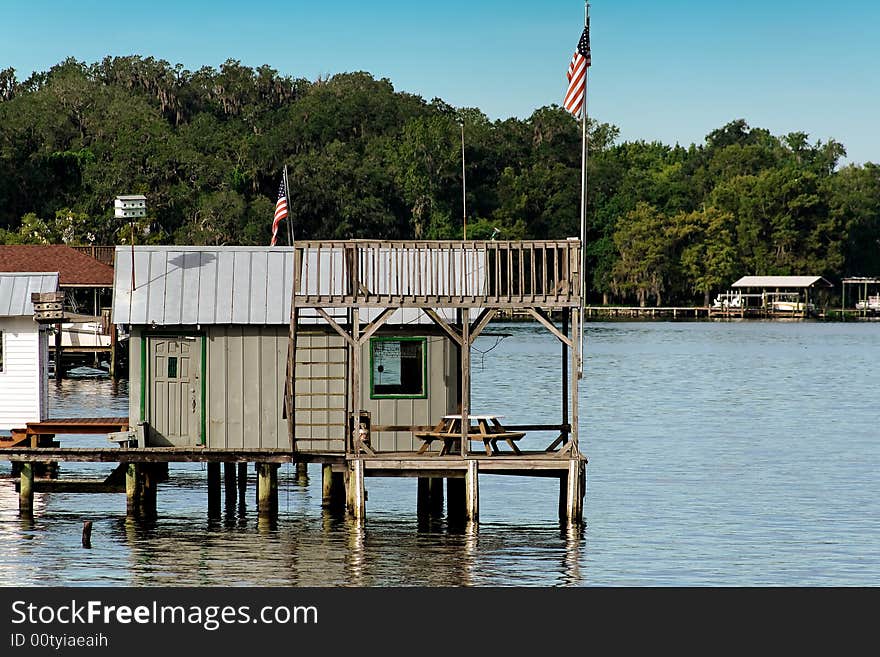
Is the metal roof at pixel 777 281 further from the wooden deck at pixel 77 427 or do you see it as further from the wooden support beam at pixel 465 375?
the wooden support beam at pixel 465 375

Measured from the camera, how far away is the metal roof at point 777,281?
175500mm

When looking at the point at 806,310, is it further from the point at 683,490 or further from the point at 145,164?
the point at 683,490

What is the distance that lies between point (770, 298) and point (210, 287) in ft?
520

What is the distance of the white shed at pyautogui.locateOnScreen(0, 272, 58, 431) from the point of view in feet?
118

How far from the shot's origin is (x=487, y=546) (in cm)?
3241

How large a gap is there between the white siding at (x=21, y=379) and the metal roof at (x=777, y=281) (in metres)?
145

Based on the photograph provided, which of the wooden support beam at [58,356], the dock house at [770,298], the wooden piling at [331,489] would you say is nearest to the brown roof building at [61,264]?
the wooden support beam at [58,356]

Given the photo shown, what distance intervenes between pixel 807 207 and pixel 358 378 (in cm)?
15851

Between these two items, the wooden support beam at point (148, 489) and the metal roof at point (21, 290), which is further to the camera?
the metal roof at point (21, 290)

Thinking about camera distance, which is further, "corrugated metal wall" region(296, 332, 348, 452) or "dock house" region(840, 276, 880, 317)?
"dock house" region(840, 276, 880, 317)

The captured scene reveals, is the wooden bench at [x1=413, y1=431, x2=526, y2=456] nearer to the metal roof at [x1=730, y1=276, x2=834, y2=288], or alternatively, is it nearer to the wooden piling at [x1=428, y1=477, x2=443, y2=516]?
the wooden piling at [x1=428, y1=477, x2=443, y2=516]

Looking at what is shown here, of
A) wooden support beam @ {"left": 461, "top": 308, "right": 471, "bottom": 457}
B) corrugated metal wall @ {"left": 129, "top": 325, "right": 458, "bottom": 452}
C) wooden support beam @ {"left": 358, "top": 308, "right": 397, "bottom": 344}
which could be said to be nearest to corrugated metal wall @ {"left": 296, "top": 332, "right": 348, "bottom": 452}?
corrugated metal wall @ {"left": 129, "top": 325, "right": 458, "bottom": 452}

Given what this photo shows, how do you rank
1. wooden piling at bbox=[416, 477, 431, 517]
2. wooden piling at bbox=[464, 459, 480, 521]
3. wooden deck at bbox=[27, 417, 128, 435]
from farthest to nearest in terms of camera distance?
wooden piling at bbox=[416, 477, 431, 517] → wooden deck at bbox=[27, 417, 128, 435] → wooden piling at bbox=[464, 459, 480, 521]

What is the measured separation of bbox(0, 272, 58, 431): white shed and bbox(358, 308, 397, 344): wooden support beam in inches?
365
